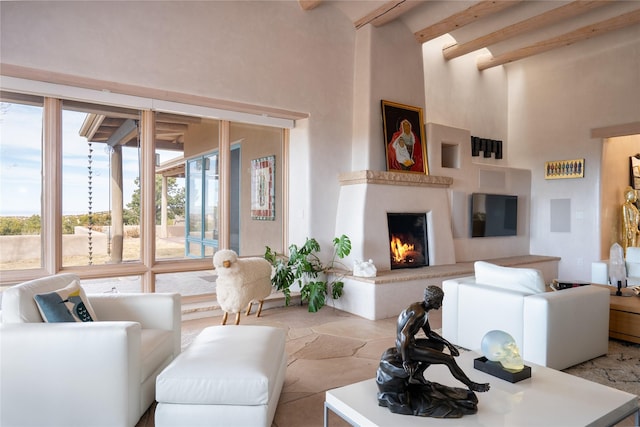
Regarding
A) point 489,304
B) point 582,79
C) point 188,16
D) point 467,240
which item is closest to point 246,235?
point 188,16

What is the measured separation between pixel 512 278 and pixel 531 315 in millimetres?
352

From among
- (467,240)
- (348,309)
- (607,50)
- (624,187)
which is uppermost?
(607,50)

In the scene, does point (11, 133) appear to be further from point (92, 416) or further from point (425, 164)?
point (425, 164)

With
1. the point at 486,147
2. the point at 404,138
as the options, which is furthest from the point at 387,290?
the point at 486,147

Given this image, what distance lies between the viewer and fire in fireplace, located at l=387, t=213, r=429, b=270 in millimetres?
5238

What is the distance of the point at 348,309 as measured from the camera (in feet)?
15.5

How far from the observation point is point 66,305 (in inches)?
86.8

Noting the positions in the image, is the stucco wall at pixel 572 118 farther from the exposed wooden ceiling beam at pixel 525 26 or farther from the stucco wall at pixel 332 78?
the exposed wooden ceiling beam at pixel 525 26

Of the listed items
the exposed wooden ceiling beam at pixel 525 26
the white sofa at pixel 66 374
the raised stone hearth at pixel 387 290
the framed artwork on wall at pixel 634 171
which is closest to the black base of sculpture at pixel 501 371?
the white sofa at pixel 66 374

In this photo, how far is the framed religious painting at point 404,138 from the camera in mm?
5316

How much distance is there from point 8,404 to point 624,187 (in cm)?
824

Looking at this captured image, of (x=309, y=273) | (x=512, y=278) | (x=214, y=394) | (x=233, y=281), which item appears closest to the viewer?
(x=214, y=394)

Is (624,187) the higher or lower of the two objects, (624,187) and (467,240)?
the higher

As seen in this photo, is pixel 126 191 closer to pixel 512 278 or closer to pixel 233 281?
pixel 233 281
